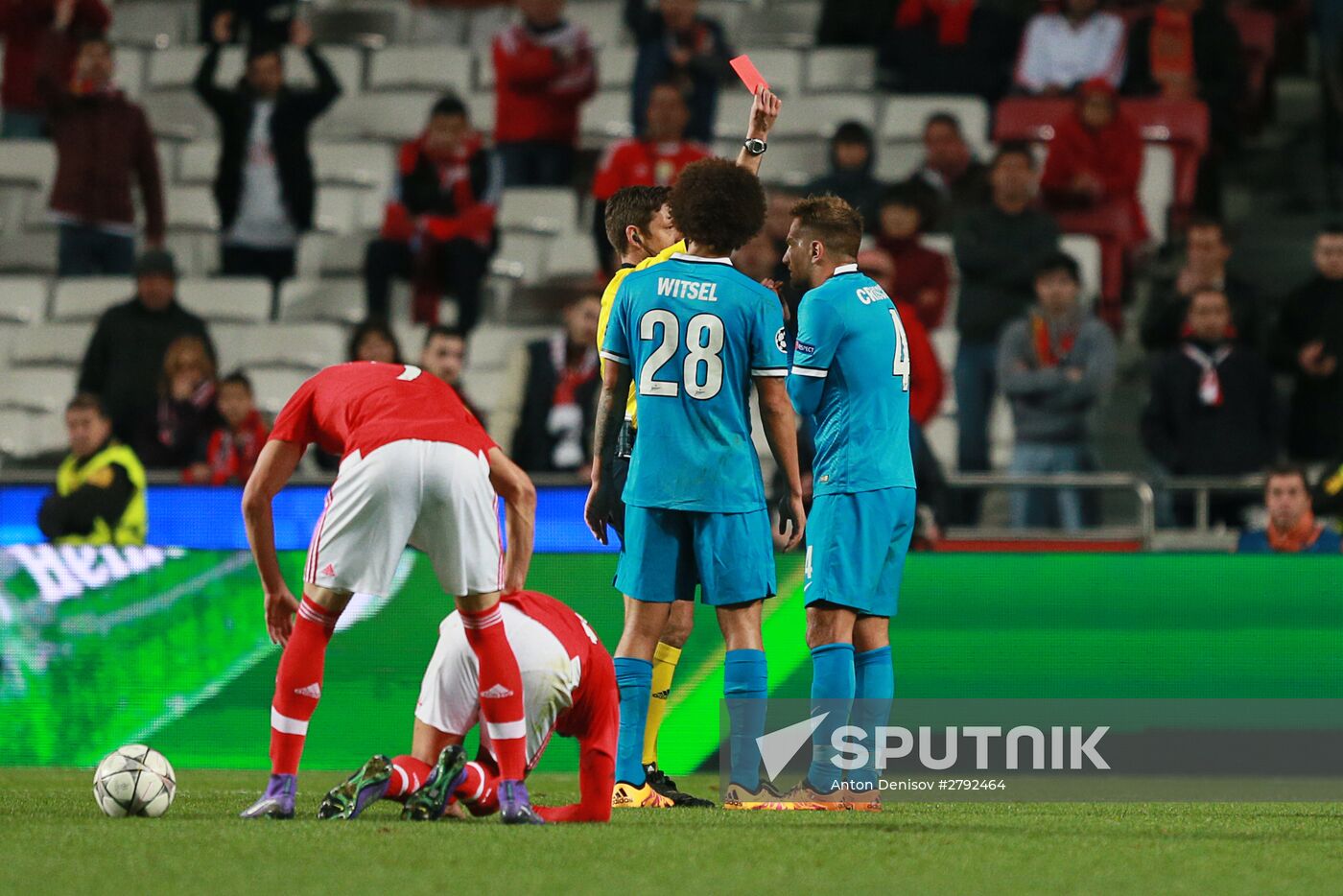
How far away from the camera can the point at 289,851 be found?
544cm

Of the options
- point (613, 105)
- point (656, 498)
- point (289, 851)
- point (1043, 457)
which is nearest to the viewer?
point (289, 851)

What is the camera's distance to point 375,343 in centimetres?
1145

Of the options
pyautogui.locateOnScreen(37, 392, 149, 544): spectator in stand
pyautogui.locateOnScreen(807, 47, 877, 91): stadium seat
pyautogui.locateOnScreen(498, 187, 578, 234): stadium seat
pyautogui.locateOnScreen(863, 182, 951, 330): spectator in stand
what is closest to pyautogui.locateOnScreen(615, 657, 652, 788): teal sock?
pyautogui.locateOnScreen(37, 392, 149, 544): spectator in stand

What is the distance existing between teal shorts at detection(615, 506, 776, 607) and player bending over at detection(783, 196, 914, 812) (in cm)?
31

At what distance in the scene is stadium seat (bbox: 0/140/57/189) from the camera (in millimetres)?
16906

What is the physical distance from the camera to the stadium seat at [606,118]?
53.8 ft

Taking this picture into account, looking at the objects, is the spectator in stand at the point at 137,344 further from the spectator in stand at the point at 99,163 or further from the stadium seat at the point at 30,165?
the stadium seat at the point at 30,165

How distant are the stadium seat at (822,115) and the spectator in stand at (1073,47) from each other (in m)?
1.44

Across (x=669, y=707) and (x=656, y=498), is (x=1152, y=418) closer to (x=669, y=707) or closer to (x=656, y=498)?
(x=669, y=707)

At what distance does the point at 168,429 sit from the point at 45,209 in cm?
503

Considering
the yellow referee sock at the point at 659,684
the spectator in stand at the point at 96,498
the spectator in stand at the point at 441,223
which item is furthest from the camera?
the spectator in stand at the point at 441,223

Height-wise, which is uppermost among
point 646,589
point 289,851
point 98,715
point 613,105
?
point 613,105

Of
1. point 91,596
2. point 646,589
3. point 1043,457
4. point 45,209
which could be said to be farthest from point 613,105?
point 646,589

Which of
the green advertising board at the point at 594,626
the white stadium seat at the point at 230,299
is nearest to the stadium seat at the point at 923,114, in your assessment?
the white stadium seat at the point at 230,299
